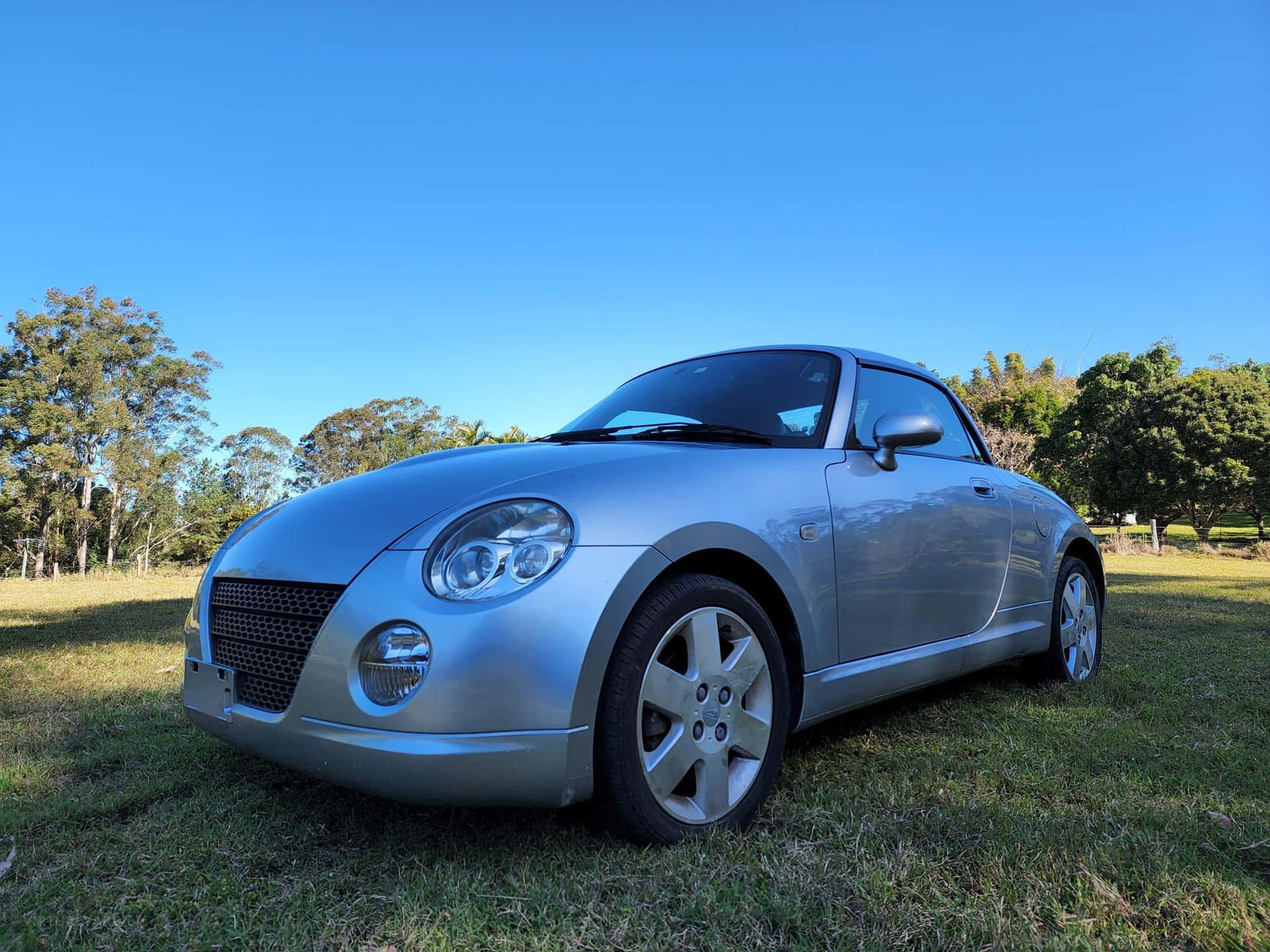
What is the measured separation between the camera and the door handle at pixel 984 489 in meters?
3.28

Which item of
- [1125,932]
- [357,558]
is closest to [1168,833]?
[1125,932]

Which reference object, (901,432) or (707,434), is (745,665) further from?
(901,432)

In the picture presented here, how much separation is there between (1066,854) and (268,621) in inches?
82.0

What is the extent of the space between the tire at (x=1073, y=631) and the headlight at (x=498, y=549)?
2932 millimetres

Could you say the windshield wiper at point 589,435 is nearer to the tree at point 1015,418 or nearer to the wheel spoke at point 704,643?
the wheel spoke at point 704,643

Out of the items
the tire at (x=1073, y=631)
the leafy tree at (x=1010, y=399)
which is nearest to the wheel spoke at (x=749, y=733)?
the tire at (x=1073, y=631)

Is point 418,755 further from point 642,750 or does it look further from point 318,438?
point 318,438

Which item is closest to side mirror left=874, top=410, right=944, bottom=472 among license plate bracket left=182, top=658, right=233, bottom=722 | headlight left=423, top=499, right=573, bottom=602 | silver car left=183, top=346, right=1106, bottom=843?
silver car left=183, top=346, right=1106, bottom=843

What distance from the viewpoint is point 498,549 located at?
72.6 inches

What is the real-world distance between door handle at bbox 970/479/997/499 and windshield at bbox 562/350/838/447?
852 mm

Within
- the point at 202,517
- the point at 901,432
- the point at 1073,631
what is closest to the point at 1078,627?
the point at 1073,631

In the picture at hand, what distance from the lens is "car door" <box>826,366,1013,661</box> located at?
2.53m

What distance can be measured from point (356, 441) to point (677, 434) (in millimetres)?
50002

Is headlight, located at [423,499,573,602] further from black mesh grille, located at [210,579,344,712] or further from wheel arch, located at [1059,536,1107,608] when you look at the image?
wheel arch, located at [1059,536,1107,608]
